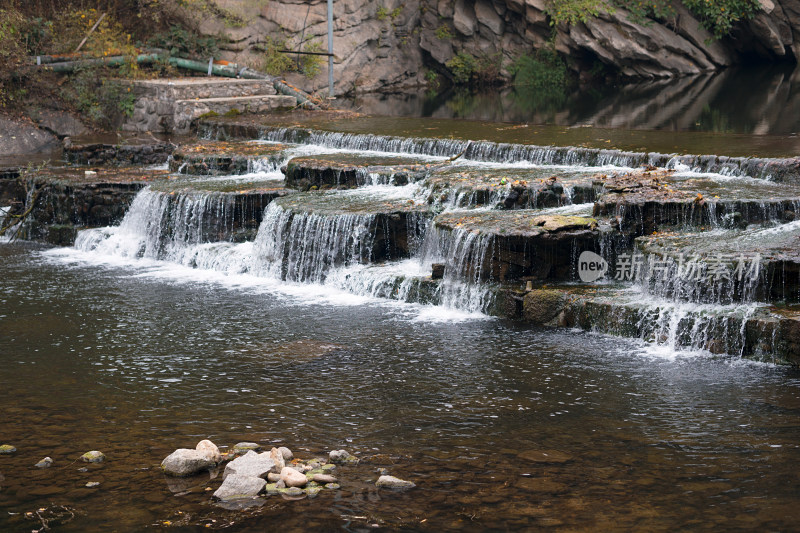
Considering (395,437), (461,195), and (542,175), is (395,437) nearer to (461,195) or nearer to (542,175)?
(461,195)

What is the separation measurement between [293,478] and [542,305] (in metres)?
5.59

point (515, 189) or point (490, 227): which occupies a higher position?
point (515, 189)

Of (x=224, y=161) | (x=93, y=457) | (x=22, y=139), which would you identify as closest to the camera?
(x=93, y=457)

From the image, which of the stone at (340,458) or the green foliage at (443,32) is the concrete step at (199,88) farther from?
the stone at (340,458)

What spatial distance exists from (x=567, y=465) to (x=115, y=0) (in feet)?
76.7

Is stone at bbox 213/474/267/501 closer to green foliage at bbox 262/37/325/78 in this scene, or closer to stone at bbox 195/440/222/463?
stone at bbox 195/440/222/463

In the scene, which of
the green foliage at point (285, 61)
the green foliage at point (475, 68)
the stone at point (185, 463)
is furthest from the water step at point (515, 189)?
the green foliage at point (475, 68)

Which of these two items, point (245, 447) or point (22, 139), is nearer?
point (245, 447)

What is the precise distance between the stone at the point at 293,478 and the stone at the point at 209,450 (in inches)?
28.1

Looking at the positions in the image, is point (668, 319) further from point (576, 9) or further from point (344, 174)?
point (576, 9)

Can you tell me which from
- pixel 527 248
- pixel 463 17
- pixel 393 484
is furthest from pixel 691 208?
pixel 463 17

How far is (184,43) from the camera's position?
27547 mm

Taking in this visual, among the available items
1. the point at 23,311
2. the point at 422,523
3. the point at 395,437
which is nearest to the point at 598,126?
the point at 23,311

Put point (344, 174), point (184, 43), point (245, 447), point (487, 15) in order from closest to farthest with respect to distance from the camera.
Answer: point (245, 447) < point (344, 174) < point (184, 43) < point (487, 15)
